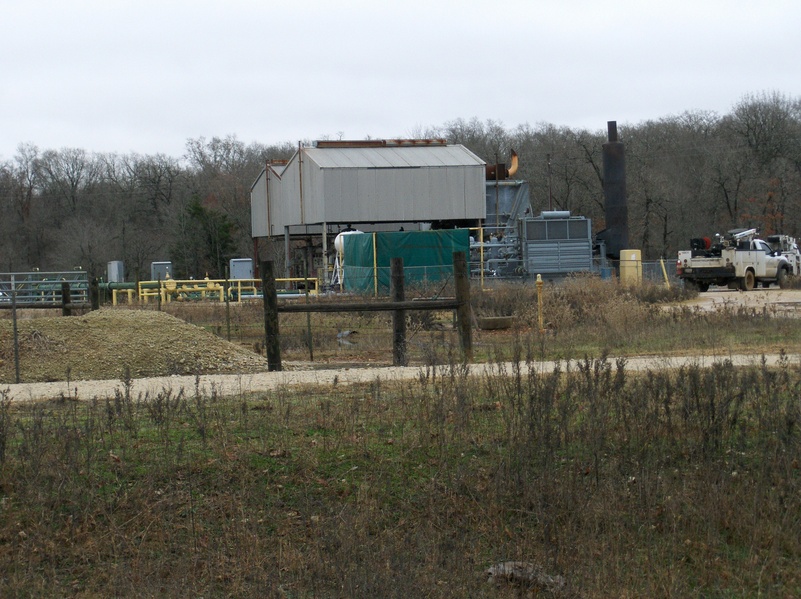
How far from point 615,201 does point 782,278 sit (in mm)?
11244

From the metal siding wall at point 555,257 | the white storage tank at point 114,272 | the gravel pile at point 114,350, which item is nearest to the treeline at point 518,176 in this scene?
the white storage tank at point 114,272

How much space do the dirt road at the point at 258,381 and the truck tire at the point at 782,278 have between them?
29.7 metres

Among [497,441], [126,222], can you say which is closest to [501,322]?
[497,441]

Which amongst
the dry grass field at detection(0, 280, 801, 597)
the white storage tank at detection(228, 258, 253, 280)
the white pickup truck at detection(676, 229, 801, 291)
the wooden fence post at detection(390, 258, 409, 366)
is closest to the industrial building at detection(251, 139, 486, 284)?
the white storage tank at detection(228, 258, 253, 280)

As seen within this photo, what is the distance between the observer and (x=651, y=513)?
7.19 meters

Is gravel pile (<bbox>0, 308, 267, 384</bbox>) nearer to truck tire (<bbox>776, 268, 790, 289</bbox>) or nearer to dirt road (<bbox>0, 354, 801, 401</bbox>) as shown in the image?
dirt road (<bbox>0, 354, 801, 401</bbox>)

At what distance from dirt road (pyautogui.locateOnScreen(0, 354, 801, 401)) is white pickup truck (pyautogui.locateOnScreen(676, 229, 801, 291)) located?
28.7 m

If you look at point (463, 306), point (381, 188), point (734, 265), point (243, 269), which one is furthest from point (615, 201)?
point (463, 306)

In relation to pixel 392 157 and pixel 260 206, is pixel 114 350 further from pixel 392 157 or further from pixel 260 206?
pixel 260 206

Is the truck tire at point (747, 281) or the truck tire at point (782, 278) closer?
the truck tire at point (782, 278)

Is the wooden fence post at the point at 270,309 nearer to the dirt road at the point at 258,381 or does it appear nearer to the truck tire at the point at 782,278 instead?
the dirt road at the point at 258,381

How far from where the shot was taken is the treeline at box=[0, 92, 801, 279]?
7150cm

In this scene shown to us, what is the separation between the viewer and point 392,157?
50688 mm

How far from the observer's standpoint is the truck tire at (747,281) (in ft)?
142
